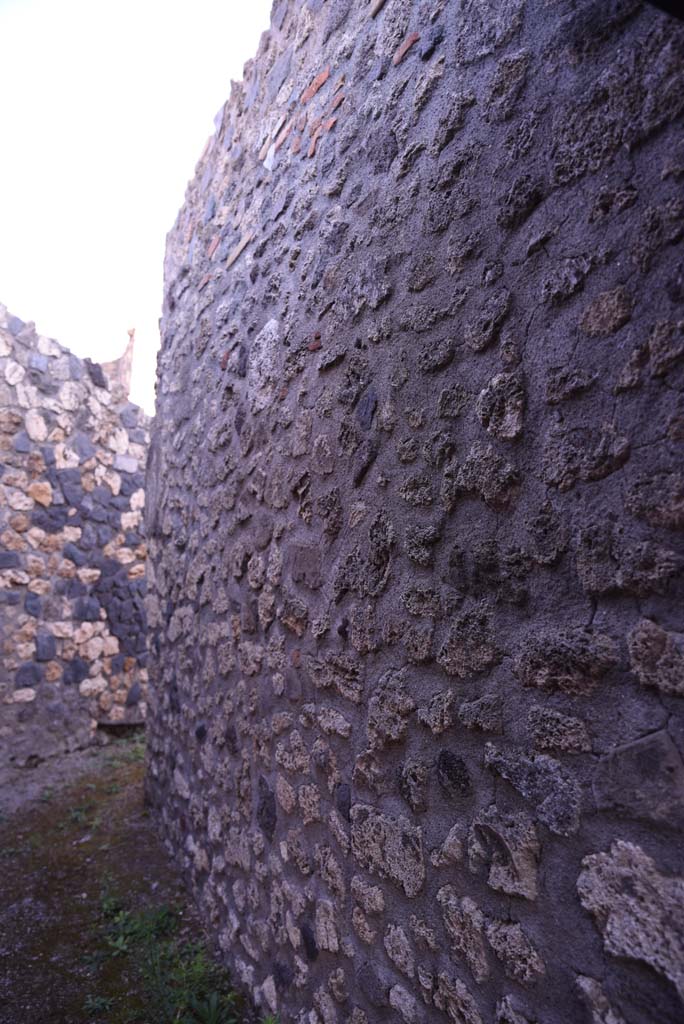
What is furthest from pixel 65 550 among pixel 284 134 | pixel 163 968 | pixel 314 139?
pixel 314 139

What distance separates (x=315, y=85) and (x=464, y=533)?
71.3 inches

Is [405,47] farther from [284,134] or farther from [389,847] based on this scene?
[389,847]

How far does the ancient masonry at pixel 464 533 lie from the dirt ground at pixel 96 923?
0.19 m

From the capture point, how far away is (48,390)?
4.90 metres

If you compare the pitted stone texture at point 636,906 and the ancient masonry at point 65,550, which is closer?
→ the pitted stone texture at point 636,906

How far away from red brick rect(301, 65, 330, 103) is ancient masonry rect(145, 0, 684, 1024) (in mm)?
18

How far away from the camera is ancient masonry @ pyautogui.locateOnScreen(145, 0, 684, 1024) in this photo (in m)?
0.98

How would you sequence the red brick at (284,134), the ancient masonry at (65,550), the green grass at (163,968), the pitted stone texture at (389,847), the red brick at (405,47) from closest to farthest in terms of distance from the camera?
the pitted stone texture at (389,847) < the red brick at (405,47) < the green grass at (163,968) < the red brick at (284,134) < the ancient masonry at (65,550)

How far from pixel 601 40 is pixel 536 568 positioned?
0.92 metres

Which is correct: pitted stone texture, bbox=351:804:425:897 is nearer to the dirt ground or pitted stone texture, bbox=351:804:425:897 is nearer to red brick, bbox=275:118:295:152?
the dirt ground

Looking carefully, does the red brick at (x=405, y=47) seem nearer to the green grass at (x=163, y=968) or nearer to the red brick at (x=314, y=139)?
the red brick at (x=314, y=139)

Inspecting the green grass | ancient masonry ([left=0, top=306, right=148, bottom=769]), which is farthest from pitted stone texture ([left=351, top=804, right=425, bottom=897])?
ancient masonry ([left=0, top=306, right=148, bottom=769])

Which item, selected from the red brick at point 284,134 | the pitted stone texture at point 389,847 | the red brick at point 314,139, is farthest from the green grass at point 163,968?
the red brick at point 284,134

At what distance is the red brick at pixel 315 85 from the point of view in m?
2.18
